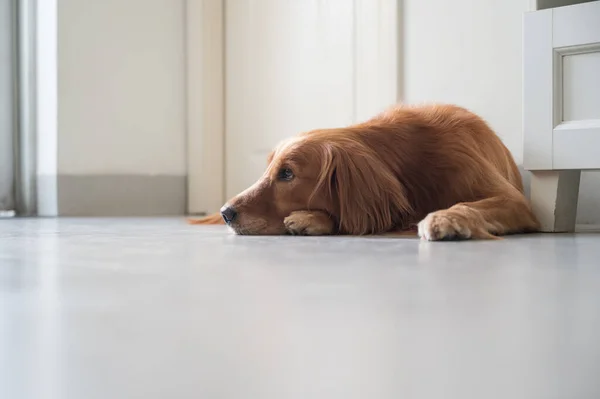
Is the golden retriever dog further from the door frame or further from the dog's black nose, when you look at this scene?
the door frame

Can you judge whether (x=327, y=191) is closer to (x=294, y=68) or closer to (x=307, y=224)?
(x=307, y=224)

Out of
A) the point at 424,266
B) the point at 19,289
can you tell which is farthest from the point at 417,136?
the point at 19,289

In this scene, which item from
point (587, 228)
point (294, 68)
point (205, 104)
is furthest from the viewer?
point (205, 104)

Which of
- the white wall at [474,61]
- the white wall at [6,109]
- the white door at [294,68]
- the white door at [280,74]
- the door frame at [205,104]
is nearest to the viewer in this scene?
the white wall at [474,61]

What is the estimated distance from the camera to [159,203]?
10.2 ft

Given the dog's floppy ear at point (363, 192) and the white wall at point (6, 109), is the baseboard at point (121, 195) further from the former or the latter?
the dog's floppy ear at point (363, 192)

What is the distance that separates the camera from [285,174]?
1.64 metres

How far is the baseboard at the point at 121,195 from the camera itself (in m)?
2.84

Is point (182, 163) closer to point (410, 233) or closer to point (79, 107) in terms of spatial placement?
point (79, 107)

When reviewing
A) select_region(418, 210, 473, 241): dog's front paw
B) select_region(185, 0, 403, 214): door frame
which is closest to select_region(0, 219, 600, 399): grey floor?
select_region(418, 210, 473, 241): dog's front paw

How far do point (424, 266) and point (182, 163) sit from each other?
242 centimetres

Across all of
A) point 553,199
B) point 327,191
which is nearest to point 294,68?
point 327,191

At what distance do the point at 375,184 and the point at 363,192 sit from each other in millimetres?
33

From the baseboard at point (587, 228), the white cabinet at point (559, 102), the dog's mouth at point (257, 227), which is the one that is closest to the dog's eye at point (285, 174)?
the dog's mouth at point (257, 227)
